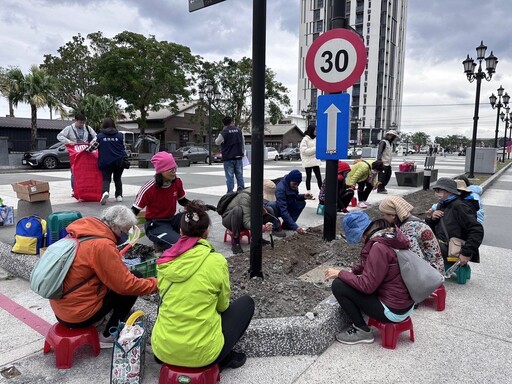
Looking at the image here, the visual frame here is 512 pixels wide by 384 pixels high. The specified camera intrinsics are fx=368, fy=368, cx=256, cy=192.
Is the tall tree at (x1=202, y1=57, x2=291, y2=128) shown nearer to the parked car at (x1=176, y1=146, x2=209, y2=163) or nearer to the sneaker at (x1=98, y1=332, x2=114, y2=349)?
the parked car at (x1=176, y1=146, x2=209, y2=163)

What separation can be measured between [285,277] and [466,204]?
2.01 meters

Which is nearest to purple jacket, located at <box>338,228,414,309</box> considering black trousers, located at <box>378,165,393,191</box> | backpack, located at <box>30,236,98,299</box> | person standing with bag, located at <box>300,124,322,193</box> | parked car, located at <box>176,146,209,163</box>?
backpack, located at <box>30,236,98,299</box>

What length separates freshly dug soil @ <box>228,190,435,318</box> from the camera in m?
2.94

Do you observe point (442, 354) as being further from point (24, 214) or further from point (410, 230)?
point (24, 214)

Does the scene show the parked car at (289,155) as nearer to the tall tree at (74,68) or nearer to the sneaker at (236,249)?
the tall tree at (74,68)

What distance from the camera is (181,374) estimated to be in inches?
80.0

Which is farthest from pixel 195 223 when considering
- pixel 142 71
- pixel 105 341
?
pixel 142 71

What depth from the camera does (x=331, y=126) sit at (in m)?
4.27

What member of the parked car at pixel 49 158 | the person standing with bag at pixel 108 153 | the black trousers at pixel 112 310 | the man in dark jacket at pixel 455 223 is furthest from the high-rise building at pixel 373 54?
the black trousers at pixel 112 310

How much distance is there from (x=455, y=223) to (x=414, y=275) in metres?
1.56

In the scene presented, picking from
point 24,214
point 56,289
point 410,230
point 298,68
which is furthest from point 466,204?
point 298,68

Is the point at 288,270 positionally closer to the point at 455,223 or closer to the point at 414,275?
the point at 414,275

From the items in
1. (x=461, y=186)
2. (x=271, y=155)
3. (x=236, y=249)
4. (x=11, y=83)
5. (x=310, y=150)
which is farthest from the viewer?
(x=271, y=155)

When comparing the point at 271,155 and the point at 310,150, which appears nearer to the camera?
the point at 310,150
